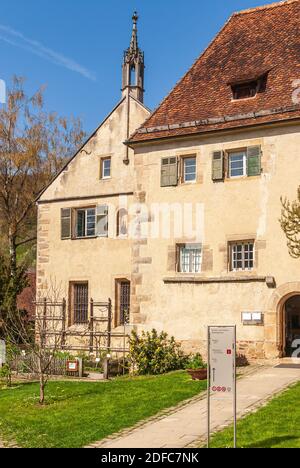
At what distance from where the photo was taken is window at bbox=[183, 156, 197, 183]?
68.7 feet

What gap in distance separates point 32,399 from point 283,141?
10468 mm

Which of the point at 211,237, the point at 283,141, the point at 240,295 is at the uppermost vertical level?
the point at 283,141

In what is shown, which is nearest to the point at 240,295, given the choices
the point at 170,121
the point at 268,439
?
the point at 170,121

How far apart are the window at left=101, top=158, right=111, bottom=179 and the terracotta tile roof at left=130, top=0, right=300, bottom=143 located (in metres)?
4.88

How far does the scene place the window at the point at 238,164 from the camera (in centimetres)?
2005

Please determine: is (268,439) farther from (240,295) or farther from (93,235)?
(93,235)

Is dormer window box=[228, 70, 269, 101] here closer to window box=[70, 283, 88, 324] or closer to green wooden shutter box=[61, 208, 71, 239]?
green wooden shutter box=[61, 208, 71, 239]

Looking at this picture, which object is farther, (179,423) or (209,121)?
(209,121)

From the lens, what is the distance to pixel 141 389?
52.2 ft

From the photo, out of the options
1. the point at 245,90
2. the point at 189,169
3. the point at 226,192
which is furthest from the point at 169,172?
the point at 245,90

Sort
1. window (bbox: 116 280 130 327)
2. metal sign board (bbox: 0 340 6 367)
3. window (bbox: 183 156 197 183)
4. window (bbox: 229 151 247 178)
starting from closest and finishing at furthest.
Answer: window (bbox: 229 151 247 178) → window (bbox: 183 156 197 183) → metal sign board (bbox: 0 340 6 367) → window (bbox: 116 280 130 327)

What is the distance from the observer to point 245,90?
68.4 feet

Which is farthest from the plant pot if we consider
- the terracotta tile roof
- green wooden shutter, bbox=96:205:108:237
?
green wooden shutter, bbox=96:205:108:237

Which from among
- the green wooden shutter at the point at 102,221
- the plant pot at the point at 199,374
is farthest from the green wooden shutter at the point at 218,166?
the green wooden shutter at the point at 102,221
